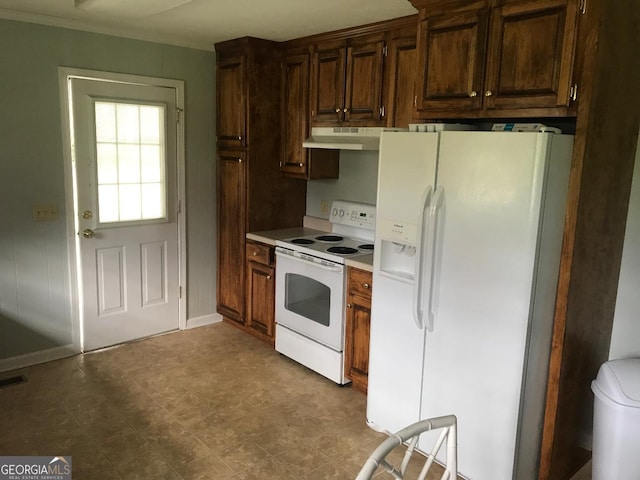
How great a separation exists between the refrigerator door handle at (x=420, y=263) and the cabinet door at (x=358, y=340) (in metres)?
0.64

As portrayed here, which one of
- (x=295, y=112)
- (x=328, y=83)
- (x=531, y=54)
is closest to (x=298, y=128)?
(x=295, y=112)

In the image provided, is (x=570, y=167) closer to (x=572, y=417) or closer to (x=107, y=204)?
(x=572, y=417)

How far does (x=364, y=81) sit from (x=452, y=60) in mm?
961

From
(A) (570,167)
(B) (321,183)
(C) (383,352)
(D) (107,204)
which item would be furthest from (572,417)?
(D) (107,204)

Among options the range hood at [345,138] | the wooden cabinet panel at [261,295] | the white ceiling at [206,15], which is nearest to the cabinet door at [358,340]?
the wooden cabinet panel at [261,295]

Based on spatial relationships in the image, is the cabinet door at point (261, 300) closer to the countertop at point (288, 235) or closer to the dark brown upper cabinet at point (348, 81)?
the countertop at point (288, 235)

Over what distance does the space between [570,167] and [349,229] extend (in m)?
2.05

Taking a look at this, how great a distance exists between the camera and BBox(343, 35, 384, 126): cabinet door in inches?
131

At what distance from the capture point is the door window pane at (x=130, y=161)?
379 cm

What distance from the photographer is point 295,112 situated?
13.0ft

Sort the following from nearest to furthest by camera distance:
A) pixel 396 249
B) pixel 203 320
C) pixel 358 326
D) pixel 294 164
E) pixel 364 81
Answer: pixel 396 249 < pixel 358 326 < pixel 364 81 < pixel 294 164 < pixel 203 320

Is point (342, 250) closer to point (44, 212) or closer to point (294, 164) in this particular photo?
point (294, 164)

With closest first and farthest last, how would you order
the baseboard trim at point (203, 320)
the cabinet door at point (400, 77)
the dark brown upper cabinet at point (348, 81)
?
the cabinet door at point (400, 77), the dark brown upper cabinet at point (348, 81), the baseboard trim at point (203, 320)

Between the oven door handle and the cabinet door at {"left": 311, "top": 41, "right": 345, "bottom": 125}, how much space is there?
94 cm
